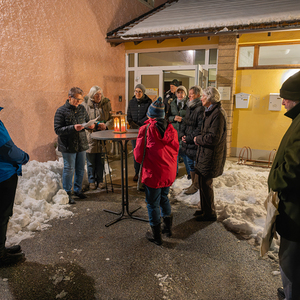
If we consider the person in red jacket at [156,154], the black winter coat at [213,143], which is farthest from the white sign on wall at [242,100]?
the person in red jacket at [156,154]

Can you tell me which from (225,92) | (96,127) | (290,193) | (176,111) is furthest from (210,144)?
(225,92)

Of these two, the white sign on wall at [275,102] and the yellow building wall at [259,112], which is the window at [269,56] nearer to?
the yellow building wall at [259,112]

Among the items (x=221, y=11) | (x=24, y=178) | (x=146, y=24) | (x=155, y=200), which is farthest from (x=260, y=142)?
(x=24, y=178)

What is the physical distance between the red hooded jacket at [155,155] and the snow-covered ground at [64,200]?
1416mm

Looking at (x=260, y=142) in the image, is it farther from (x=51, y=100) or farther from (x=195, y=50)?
(x=51, y=100)

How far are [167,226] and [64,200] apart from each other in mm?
2019

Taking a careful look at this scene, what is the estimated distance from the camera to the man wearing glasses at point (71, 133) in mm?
4562

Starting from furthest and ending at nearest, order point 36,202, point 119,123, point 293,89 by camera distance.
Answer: point 119,123
point 36,202
point 293,89

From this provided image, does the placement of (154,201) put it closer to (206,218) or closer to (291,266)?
(206,218)

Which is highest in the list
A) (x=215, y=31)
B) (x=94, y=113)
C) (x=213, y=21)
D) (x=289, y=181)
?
(x=213, y=21)

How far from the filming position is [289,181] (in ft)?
6.17

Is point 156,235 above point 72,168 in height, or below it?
below

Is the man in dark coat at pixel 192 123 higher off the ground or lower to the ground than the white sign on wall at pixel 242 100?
lower

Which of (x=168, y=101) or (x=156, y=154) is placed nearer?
(x=156, y=154)
